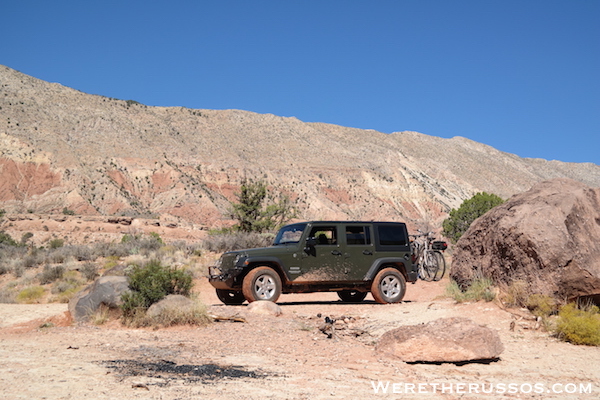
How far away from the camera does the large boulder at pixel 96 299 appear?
11719mm

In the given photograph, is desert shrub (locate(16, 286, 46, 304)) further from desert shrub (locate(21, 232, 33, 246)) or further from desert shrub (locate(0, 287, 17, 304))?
desert shrub (locate(21, 232, 33, 246))

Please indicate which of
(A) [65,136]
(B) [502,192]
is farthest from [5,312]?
(B) [502,192]

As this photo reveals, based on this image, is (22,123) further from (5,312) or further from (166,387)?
(166,387)

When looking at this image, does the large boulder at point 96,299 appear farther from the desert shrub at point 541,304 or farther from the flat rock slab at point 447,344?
the desert shrub at point 541,304

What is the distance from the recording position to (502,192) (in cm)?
9969

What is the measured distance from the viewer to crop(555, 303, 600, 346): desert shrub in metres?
9.36

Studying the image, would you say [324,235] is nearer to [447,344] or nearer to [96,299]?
[96,299]

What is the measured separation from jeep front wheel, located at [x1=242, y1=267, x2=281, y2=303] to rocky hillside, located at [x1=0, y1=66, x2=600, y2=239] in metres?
39.9

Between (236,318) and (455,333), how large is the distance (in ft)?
14.9

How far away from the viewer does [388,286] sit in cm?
1451

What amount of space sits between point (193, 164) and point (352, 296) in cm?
6009

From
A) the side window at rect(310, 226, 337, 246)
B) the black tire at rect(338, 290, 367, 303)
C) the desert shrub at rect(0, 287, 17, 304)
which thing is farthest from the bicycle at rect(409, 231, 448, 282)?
the desert shrub at rect(0, 287, 17, 304)

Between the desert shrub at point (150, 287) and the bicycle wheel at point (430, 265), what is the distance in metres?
10.4

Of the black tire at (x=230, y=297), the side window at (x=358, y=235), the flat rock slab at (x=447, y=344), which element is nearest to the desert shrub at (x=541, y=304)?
the flat rock slab at (x=447, y=344)
